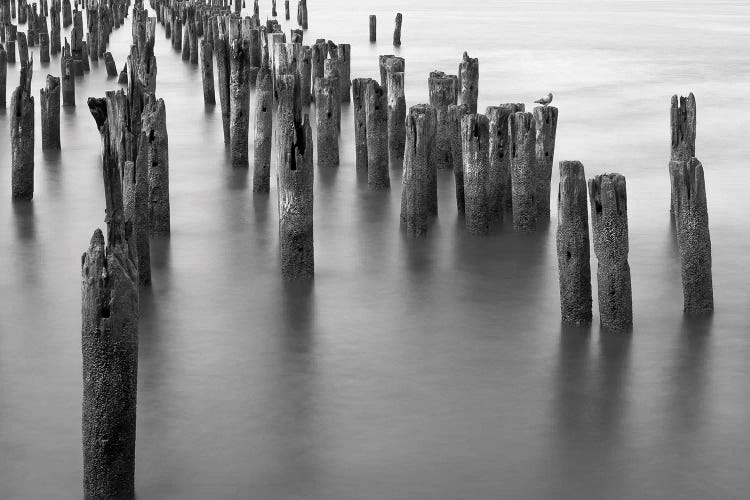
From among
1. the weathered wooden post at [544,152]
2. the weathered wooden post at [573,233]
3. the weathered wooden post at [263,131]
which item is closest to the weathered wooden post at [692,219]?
the weathered wooden post at [573,233]

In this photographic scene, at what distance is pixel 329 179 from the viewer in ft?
45.8

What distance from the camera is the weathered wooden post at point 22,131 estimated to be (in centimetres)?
1249

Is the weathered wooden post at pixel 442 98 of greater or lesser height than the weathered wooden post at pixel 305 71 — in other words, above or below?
below

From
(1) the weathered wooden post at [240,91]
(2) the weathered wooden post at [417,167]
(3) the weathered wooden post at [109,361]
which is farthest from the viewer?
(1) the weathered wooden post at [240,91]

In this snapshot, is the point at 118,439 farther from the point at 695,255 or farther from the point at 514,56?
the point at 514,56

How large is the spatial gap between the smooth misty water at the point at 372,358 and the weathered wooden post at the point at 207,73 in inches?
170

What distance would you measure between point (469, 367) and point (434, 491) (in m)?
1.89

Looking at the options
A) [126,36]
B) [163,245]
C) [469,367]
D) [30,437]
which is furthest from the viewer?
[126,36]

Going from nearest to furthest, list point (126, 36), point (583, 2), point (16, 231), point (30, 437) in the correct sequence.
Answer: point (30, 437)
point (16, 231)
point (126, 36)
point (583, 2)

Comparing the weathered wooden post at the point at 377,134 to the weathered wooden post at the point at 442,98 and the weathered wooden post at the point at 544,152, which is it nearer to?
the weathered wooden post at the point at 442,98

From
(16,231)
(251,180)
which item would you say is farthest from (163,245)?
(251,180)

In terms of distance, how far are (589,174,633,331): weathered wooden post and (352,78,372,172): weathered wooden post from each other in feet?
16.9

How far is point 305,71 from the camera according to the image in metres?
18.6

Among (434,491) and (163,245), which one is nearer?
(434,491)
